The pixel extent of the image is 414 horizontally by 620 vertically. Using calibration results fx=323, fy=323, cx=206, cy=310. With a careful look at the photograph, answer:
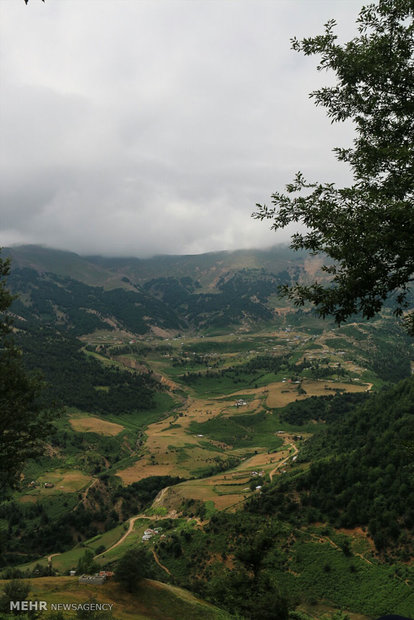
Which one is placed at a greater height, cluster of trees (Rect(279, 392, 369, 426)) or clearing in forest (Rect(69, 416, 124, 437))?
clearing in forest (Rect(69, 416, 124, 437))

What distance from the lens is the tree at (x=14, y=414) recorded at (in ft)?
60.3

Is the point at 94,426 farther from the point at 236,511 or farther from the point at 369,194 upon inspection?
the point at 369,194

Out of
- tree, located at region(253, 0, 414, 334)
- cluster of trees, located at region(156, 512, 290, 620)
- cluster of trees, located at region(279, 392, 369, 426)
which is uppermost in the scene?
tree, located at region(253, 0, 414, 334)

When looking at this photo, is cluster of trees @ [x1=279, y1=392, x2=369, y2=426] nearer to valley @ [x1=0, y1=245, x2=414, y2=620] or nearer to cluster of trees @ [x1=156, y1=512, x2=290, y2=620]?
valley @ [x1=0, y1=245, x2=414, y2=620]

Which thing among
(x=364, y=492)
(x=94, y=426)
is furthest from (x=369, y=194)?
(x=94, y=426)

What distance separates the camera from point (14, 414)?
18.4m

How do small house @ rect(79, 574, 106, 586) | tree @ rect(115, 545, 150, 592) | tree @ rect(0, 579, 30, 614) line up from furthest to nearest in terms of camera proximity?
1. tree @ rect(115, 545, 150, 592)
2. small house @ rect(79, 574, 106, 586)
3. tree @ rect(0, 579, 30, 614)

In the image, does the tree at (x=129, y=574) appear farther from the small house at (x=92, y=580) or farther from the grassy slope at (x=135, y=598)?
the small house at (x=92, y=580)

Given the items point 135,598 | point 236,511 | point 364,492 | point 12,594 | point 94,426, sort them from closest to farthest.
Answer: point 12,594 → point 135,598 → point 364,492 → point 236,511 → point 94,426

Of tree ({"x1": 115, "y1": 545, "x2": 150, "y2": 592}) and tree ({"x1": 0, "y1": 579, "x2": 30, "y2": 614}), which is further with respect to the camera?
tree ({"x1": 115, "y1": 545, "x2": 150, "y2": 592})

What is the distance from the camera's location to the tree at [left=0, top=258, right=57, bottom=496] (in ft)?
60.3

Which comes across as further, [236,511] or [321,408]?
[321,408]

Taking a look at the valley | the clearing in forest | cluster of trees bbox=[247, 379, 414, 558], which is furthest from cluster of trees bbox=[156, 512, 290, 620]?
the clearing in forest

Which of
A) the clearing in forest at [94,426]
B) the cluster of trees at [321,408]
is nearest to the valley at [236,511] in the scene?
the clearing in forest at [94,426]
